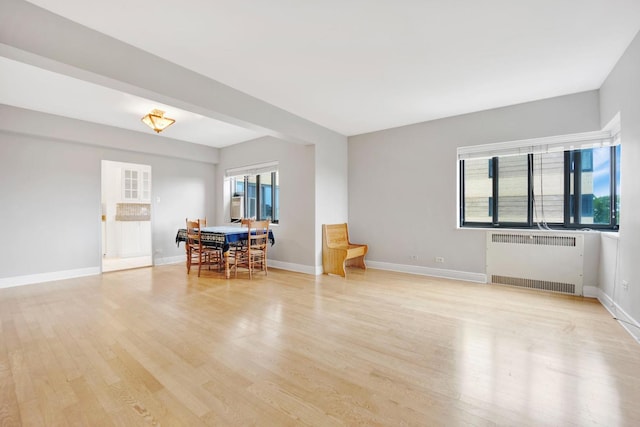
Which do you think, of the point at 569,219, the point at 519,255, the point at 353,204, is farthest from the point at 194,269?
the point at 569,219

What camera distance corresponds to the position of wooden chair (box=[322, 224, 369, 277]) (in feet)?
16.3

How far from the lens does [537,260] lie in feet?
13.1

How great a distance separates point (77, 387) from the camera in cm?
182

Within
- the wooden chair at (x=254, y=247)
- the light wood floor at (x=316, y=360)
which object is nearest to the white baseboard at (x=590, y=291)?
the light wood floor at (x=316, y=360)

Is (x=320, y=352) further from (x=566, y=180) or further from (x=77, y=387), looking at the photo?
(x=566, y=180)

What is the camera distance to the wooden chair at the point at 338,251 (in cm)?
496

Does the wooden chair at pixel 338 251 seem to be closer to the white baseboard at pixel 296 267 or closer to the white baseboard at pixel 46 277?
the white baseboard at pixel 296 267

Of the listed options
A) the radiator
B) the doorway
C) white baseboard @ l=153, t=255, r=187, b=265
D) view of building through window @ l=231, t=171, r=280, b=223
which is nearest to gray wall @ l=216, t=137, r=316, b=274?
A: view of building through window @ l=231, t=171, r=280, b=223

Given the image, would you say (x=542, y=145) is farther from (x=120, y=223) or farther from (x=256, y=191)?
(x=120, y=223)

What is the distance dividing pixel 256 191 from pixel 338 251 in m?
2.96

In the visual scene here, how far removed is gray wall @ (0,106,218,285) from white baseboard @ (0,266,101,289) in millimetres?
42

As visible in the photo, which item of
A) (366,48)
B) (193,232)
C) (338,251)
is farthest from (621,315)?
(193,232)

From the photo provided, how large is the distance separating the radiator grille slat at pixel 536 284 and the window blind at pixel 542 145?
185cm

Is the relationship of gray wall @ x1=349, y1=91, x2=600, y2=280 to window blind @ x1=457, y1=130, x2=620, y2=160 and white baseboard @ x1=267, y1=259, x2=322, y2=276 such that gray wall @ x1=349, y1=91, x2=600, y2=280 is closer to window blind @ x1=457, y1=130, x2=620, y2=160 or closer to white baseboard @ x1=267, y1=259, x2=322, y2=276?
window blind @ x1=457, y1=130, x2=620, y2=160
